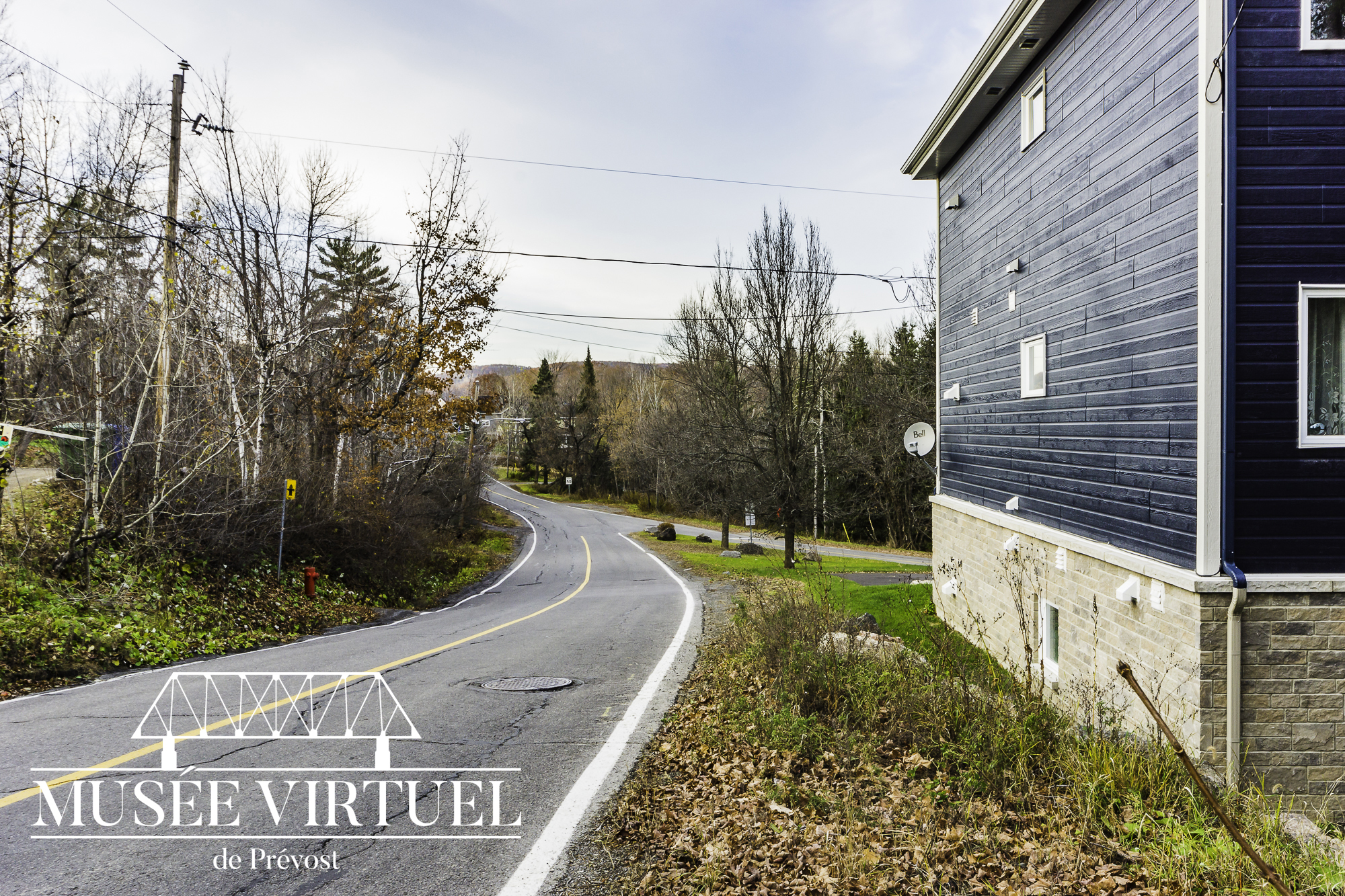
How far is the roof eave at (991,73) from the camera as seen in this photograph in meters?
9.03

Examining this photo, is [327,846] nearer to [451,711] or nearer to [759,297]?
[451,711]

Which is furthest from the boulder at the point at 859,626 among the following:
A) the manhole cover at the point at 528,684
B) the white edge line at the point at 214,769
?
the white edge line at the point at 214,769

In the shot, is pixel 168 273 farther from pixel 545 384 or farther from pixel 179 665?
pixel 545 384

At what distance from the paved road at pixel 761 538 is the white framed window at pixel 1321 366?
69.6 ft

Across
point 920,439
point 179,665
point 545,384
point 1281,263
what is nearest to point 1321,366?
point 1281,263

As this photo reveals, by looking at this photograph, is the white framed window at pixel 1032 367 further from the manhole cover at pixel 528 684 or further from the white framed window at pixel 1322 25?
the manhole cover at pixel 528 684

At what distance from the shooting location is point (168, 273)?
12023 millimetres

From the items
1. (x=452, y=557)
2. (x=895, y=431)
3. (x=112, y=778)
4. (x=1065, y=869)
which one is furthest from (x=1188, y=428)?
(x=895, y=431)

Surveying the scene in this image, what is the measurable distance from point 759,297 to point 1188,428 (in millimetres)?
16317

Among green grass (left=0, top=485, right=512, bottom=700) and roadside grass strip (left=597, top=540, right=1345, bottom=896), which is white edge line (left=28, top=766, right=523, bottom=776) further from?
green grass (left=0, top=485, right=512, bottom=700)

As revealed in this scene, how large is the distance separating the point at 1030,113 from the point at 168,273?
1333 cm

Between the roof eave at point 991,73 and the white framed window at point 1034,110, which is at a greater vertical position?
the roof eave at point 991,73

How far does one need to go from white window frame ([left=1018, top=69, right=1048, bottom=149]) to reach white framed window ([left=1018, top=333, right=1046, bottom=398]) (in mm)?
2717

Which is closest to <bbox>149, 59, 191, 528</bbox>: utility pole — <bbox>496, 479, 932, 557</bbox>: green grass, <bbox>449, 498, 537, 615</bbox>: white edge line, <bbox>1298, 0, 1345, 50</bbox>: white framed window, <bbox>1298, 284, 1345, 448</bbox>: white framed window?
<bbox>449, 498, 537, 615</bbox>: white edge line
